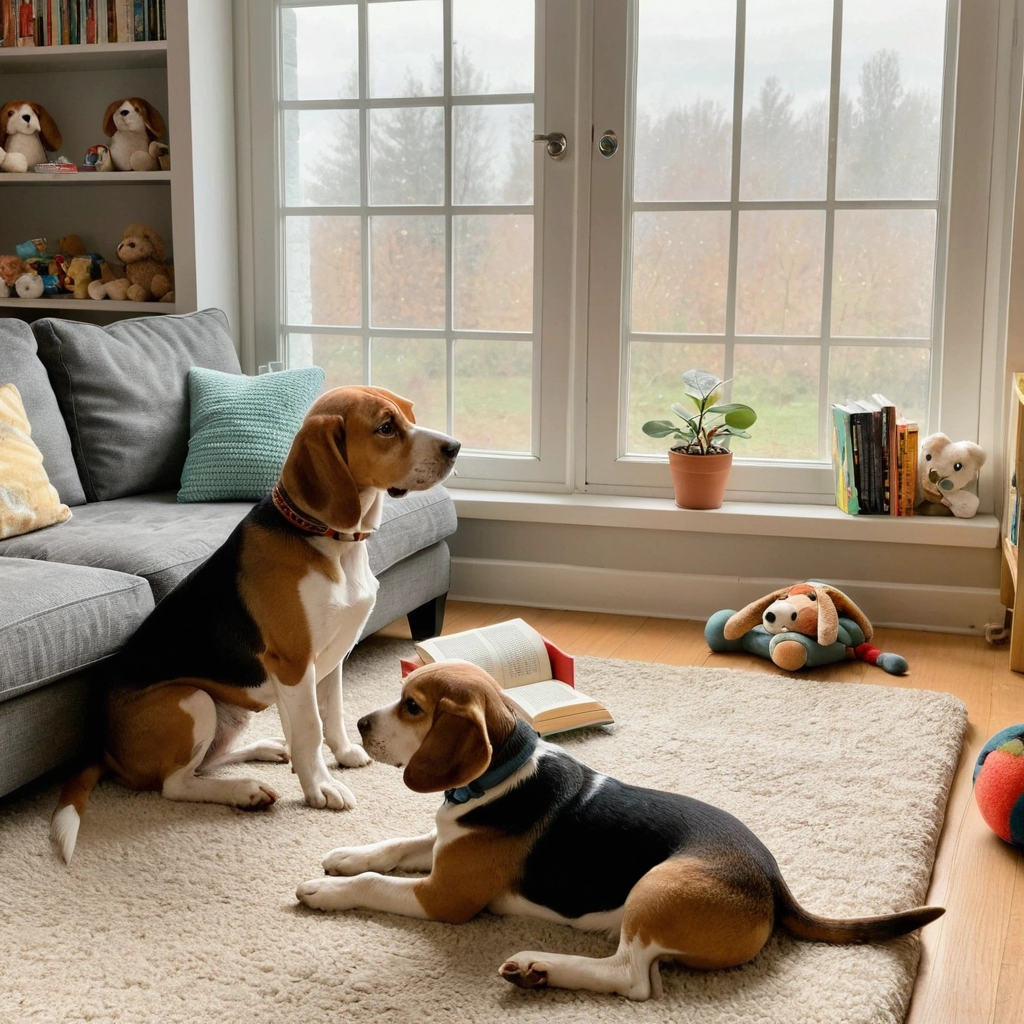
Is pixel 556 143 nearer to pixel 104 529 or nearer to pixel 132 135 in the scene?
pixel 132 135

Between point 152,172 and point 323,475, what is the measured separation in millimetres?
2078

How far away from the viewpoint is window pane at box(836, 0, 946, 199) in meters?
3.22

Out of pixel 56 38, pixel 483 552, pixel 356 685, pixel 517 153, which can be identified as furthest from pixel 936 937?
pixel 56 38

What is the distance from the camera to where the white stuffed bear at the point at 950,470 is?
10.5 ft

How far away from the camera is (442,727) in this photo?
1.56 m

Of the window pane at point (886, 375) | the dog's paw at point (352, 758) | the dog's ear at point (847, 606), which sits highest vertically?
the window pane at point (886, 375)

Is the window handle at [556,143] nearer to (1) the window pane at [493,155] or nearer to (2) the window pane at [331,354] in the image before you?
(1) the window pane at [493,155]

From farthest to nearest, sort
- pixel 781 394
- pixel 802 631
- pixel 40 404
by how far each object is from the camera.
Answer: pixel 781 394 < pixel 802 631 < pixel 40 404

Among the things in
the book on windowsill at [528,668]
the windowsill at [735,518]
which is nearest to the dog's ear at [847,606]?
the windowsill at [735,518]

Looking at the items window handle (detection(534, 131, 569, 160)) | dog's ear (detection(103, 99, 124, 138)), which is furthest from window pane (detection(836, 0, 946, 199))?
dog's ear (detection(103, 99, 124, 138))

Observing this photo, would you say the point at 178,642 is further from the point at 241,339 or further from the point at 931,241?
the point at 931,241

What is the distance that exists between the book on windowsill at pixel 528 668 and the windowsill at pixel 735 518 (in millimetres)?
828

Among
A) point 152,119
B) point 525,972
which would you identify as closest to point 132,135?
point 152,119

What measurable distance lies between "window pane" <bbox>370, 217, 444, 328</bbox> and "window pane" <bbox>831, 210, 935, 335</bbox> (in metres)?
1.20
